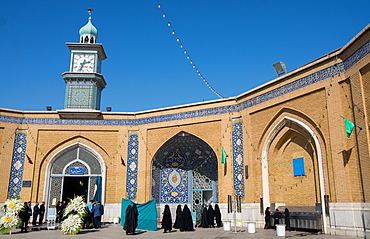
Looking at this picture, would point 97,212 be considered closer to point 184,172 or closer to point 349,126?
point 184,172

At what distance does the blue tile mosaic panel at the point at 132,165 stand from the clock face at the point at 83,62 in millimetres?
3325

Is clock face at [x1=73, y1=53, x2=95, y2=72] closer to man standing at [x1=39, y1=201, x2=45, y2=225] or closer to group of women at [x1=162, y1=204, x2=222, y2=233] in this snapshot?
man standing at [x1=39, y1=201, x2=45, y2=225]

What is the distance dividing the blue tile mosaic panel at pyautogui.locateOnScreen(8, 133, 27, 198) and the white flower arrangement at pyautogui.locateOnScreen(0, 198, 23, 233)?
3280 millimetres

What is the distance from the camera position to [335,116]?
28.1 ft

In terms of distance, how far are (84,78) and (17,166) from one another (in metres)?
4.04

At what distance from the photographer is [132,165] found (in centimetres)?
1312

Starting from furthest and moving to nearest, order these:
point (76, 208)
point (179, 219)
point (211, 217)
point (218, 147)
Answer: point (218, 147), point (211, 217), point (179, 219), point (76, 208)

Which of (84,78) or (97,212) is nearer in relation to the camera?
(97,212)

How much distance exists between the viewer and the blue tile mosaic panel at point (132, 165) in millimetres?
12875

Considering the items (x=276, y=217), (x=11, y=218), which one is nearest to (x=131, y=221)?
(x=11, y=218)

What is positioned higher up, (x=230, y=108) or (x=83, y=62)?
(x=83, y=62)

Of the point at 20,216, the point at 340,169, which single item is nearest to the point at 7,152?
the point at 20,216

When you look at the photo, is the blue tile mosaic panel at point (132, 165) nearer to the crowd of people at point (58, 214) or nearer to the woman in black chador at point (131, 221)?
the crowd of people at point (58, 214)

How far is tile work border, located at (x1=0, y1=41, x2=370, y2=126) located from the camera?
841 cm
